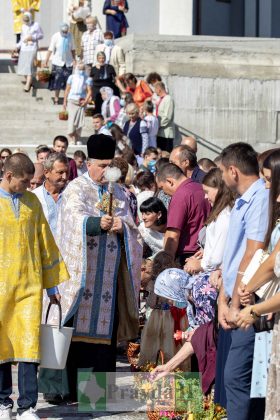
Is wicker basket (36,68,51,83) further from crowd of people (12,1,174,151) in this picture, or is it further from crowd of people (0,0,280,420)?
crowd of people (0,0,280,420)

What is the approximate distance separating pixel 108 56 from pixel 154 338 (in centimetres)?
1311

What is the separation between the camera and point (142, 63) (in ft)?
74.7

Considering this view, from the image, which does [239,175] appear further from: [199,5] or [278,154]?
[199,5]

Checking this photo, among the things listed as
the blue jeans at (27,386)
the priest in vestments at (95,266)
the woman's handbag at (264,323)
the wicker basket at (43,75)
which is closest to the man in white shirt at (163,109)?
the wicker basket at (43,75)

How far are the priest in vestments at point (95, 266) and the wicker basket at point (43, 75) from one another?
48.2 ft

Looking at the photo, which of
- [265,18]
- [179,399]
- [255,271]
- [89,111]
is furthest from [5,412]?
[265,18]

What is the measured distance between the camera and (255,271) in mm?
7477

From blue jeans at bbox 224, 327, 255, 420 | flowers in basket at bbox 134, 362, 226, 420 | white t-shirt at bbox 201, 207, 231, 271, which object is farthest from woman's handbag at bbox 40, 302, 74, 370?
blue jeans at bbox 224, 327, 255, 420

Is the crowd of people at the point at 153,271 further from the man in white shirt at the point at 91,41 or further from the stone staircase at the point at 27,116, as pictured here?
the man in white shirt at the point at 91,41

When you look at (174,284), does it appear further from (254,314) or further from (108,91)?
(108,91)

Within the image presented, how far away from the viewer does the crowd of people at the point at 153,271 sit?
7605mm

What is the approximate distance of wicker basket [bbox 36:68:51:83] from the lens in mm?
24594

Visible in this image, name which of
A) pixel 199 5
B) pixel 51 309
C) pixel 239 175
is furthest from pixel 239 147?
pixel 199 5

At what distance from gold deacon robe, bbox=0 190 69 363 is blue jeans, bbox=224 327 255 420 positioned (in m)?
1.83
